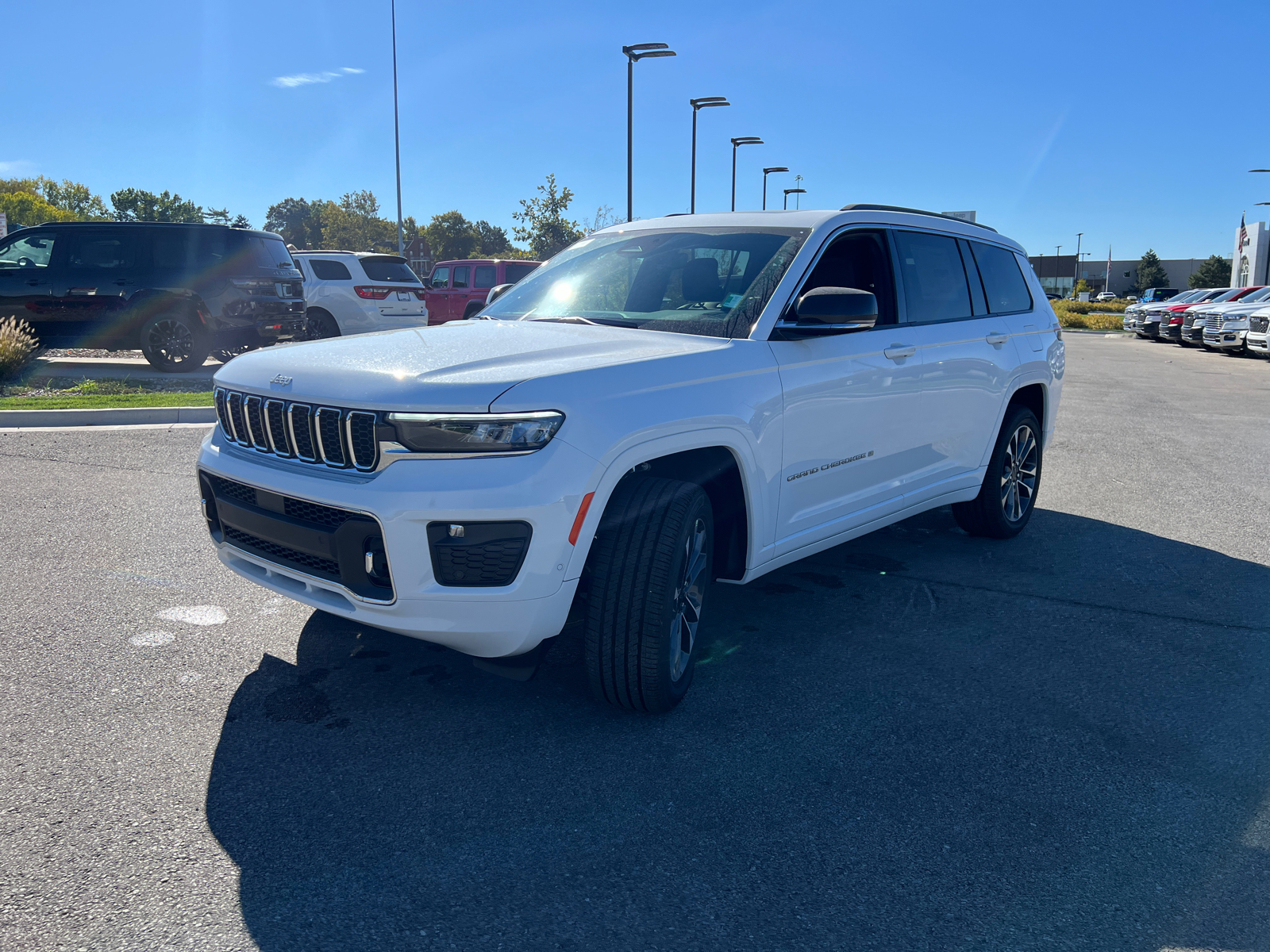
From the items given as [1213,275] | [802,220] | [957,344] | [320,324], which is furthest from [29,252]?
[1213,275]

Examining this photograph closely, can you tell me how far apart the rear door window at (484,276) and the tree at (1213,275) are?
7196 centimetres

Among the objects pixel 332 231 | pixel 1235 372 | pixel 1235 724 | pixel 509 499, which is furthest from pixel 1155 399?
pixel 332 231

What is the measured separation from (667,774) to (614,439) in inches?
41.2

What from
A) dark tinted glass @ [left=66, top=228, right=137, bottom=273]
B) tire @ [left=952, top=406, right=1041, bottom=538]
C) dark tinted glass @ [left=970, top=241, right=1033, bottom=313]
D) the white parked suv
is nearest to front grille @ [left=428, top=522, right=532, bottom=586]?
the white parked suv

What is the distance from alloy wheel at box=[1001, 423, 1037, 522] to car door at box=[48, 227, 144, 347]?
11.7 m

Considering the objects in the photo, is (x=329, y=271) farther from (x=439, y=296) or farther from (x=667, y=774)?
(x=667, y=774)

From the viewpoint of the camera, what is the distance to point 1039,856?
264cm

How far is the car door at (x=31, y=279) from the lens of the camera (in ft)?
43.3

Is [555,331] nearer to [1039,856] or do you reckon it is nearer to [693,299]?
[693,299]

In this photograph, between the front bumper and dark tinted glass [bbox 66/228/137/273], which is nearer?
the front bumper

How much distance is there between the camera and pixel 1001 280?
575 cm

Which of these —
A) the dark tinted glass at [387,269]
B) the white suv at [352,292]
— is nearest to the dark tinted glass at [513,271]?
the dark tinted glass at [387,269]

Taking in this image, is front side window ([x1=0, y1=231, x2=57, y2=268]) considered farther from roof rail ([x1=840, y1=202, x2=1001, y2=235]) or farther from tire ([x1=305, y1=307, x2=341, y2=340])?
roof rail ([x1=840, y1=202, x2=1001, y2=235])

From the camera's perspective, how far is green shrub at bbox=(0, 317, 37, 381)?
11.4 meters
